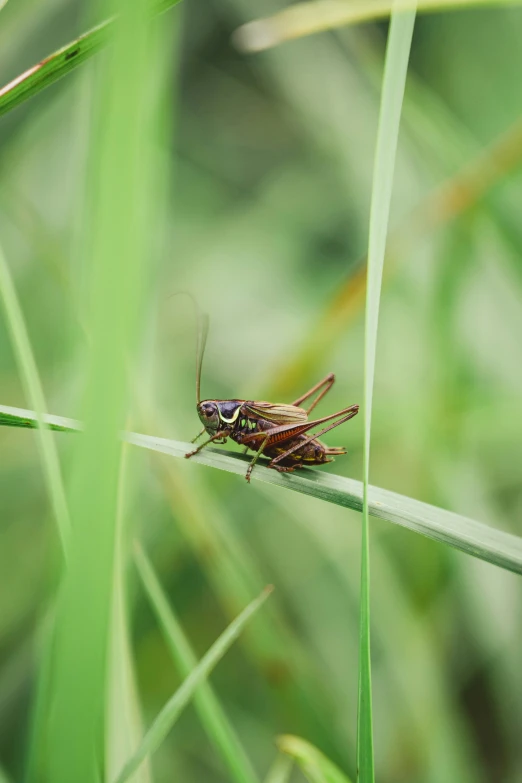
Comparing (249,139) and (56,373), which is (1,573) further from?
(249,139)

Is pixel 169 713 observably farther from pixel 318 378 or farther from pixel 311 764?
pixel 318 378

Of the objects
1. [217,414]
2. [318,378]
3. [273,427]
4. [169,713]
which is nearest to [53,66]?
[169,713]

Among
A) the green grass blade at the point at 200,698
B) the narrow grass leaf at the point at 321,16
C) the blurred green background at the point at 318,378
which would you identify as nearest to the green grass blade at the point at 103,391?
the green grass blade at the point at 200,698

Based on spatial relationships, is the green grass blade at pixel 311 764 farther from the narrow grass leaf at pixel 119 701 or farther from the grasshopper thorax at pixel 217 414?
the grasshopper thorax at pixel 217 414

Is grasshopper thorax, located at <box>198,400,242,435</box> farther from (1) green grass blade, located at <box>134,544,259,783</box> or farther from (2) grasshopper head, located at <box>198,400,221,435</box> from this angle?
(1) green grass blade, located at <box>134,544,259,783</box>

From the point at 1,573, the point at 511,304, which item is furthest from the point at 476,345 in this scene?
the point at 1,573

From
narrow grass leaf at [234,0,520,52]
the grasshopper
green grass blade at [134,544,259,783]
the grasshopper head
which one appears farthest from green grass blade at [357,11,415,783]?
the grasshopper head
